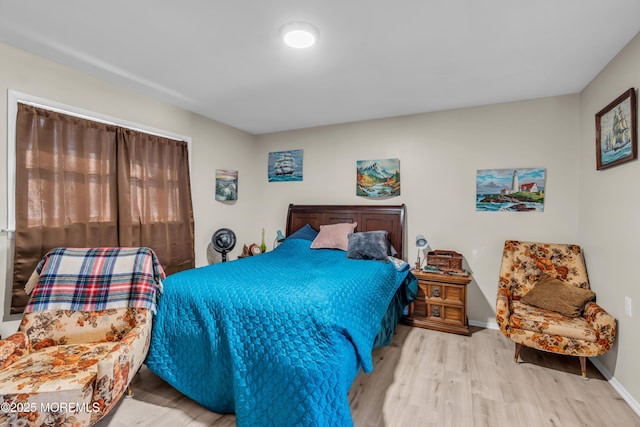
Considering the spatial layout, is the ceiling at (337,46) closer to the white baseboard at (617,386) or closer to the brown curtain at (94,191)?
the brown curtain at (94,191)

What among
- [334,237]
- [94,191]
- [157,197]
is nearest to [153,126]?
[157,197]

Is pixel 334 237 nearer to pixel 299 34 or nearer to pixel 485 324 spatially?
pixel 485 324

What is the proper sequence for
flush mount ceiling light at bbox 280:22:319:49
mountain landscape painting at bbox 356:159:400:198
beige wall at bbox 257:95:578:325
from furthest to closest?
1. mountain landscape painting at bbox 356:159:400:198
2. beige wall at bbox 257:95:578:325
3. flush mount ceiling light at bbox 280:22:319:49

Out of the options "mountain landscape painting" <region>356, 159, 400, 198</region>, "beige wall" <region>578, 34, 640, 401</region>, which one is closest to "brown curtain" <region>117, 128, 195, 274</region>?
"mountain landscape painting" <region>356, 159, 400, 198</region>

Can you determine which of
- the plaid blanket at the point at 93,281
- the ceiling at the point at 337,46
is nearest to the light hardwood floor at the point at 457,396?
the plaid blanket at the point at 93,281

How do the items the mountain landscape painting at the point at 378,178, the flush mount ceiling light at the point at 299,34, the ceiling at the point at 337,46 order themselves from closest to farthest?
the ceiling at the point at 337,46
the flush mount ceiling light at the point at 299,34
the mountain landscape painting at the point at 378,178

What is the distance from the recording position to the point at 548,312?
2.48 m

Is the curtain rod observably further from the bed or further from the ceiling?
the bed

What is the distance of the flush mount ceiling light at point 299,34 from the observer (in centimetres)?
186

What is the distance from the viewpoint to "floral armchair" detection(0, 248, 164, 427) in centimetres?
141

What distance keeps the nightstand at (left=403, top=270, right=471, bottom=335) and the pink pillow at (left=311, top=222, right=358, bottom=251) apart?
33.9 inches

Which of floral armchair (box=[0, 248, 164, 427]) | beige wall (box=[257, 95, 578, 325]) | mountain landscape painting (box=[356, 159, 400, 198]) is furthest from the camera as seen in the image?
mountain landscape painting (box=[356, 159, 400, 198])

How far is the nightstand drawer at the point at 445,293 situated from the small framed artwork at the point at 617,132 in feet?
5.22

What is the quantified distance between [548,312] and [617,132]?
1.49 meters
